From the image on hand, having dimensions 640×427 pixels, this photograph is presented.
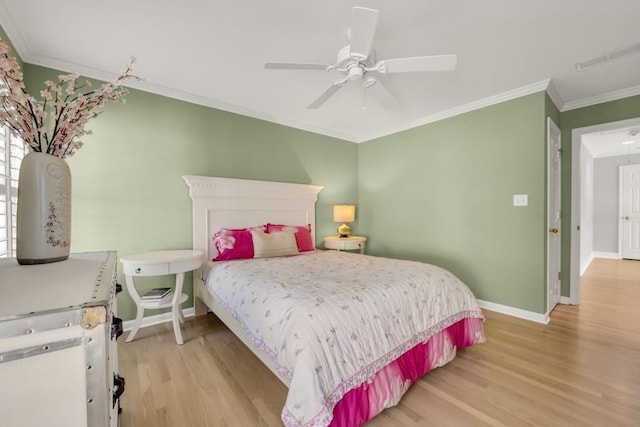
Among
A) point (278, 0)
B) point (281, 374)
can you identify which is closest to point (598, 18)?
point (278, 0)

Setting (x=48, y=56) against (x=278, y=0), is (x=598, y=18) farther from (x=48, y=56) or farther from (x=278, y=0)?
(x=48, y=56)

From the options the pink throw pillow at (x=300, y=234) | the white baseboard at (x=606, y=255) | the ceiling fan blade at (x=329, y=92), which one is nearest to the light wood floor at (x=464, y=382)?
the pink throw pillow at (x=300, y=234)

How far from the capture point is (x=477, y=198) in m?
3.13

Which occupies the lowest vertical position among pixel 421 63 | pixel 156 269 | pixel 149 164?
pixel 156 269

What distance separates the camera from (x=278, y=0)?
64.6 inches

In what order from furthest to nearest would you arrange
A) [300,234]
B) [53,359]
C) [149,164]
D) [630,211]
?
[630,211], [300,234], [149,164], [53,359]

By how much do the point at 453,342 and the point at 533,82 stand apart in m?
2.63

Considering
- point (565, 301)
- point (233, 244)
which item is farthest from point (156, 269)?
point (565, 301)

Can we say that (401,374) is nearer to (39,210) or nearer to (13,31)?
(39,210)

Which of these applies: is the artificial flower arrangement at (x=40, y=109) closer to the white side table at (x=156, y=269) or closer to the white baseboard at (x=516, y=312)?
the white side table at (x=156, y=269)

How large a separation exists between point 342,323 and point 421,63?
172 cm

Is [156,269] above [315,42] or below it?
below

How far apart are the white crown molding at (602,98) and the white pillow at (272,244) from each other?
3.67m

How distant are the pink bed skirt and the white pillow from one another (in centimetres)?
166
